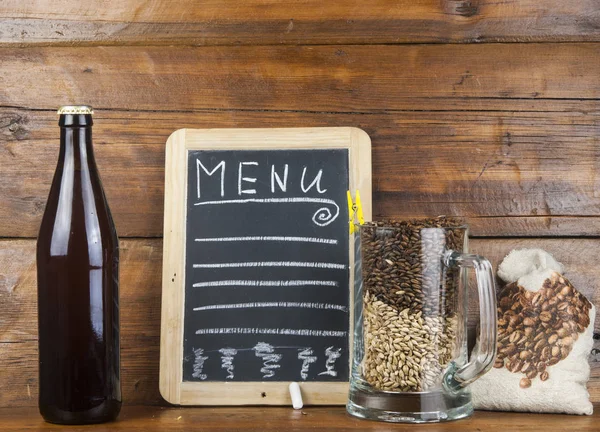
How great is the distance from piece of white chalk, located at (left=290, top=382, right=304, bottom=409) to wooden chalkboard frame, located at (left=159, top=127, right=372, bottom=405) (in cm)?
2

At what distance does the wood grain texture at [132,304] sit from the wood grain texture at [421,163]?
26 mm

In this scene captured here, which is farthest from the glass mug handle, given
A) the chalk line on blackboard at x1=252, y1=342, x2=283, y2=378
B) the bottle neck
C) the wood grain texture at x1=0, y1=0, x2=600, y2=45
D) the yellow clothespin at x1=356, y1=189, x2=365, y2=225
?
the bottle neck

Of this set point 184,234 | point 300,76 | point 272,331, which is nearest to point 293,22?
point 300,76

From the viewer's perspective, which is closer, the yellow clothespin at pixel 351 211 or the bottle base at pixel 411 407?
the bottle base at pixel 411 407

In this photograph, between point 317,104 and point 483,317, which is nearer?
point 483,317

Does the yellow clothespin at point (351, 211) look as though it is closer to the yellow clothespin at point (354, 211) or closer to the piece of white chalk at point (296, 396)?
the yellow clothespin at point (354, 211)

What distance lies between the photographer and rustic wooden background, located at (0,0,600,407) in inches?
46.4

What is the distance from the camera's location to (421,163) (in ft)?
3.88

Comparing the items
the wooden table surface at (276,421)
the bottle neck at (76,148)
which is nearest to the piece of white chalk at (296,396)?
the wooden table surface at (276,421)

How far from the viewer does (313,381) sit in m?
1.12

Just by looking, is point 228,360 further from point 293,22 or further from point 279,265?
point 293,22

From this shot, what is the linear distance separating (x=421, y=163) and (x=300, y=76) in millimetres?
233

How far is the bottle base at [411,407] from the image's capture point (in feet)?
3.22

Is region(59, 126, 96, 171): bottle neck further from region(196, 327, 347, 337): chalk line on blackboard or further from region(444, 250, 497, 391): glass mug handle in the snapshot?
region(444, 250, 497, 391): glass mug handle
